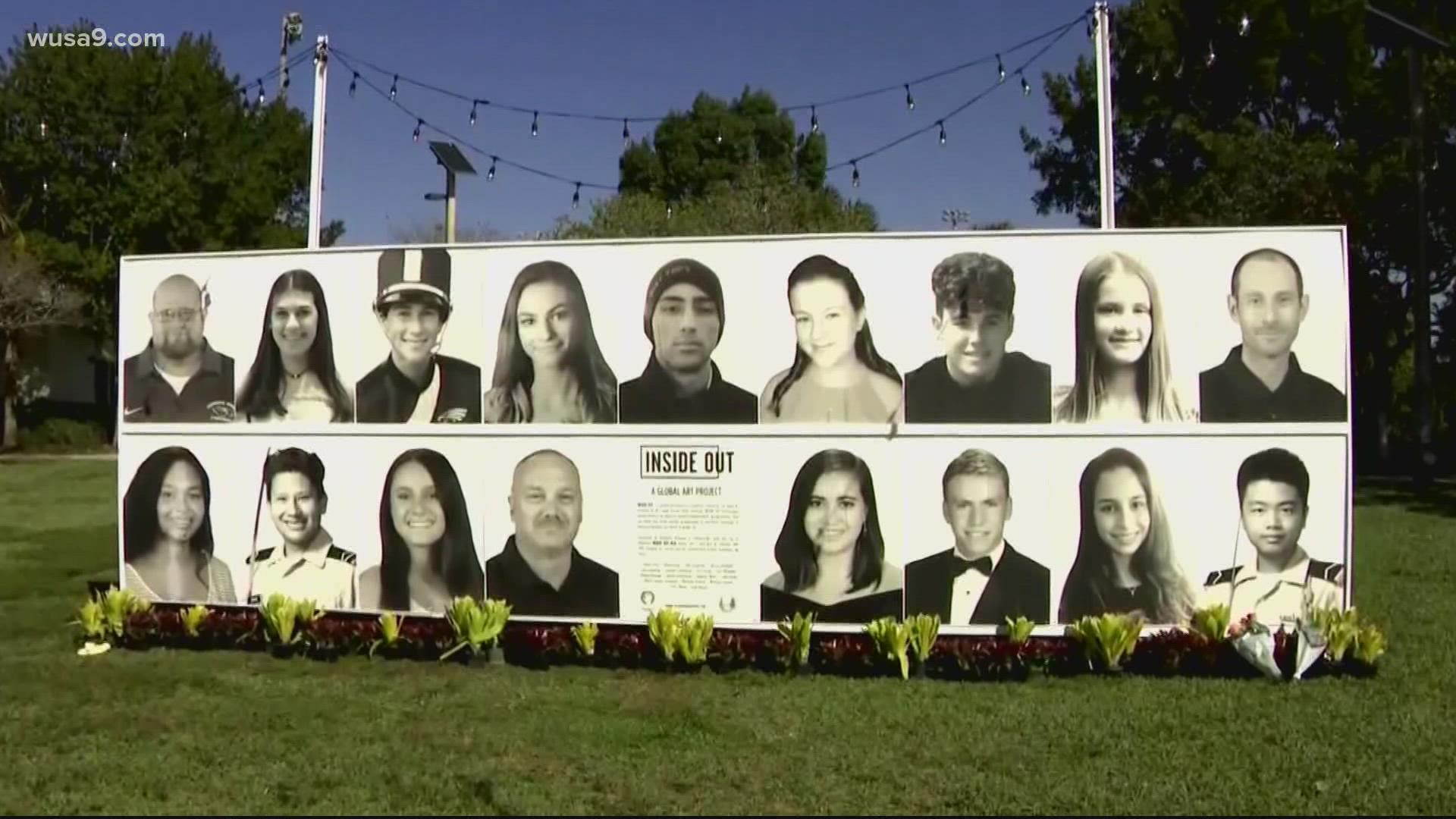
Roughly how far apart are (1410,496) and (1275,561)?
15.7m

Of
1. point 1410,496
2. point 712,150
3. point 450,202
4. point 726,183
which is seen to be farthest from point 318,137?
point 712,150

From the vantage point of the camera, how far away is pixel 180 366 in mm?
9070

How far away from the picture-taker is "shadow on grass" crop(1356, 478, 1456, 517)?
1934 cm

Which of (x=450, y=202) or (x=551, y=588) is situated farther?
(x=450, y=202)

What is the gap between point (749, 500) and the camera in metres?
8.24

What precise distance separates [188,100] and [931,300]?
100 ft

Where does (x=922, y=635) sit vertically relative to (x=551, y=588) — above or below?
below

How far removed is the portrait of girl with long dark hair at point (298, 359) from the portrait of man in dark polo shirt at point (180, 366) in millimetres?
295

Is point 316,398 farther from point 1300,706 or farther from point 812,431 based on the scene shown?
point 1300,706

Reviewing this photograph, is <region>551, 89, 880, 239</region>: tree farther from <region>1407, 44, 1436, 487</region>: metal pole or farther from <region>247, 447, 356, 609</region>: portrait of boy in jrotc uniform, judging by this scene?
<region>247, 447, 356, 609</region>: portrait of boy in jrotc uniform

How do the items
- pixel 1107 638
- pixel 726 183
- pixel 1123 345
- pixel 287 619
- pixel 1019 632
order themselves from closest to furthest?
pixel 1107 638 < pixel 1019 632 < pixel 1123 345 < pixel 287 619 < pixel 726 183

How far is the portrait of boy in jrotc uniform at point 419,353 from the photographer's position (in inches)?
338

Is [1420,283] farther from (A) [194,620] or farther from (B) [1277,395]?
(A) [194,620]

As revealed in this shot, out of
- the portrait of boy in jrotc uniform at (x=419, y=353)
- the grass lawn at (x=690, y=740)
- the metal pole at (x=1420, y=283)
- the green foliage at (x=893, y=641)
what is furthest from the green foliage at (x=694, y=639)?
the metal pole at (x=1420, y=283)
